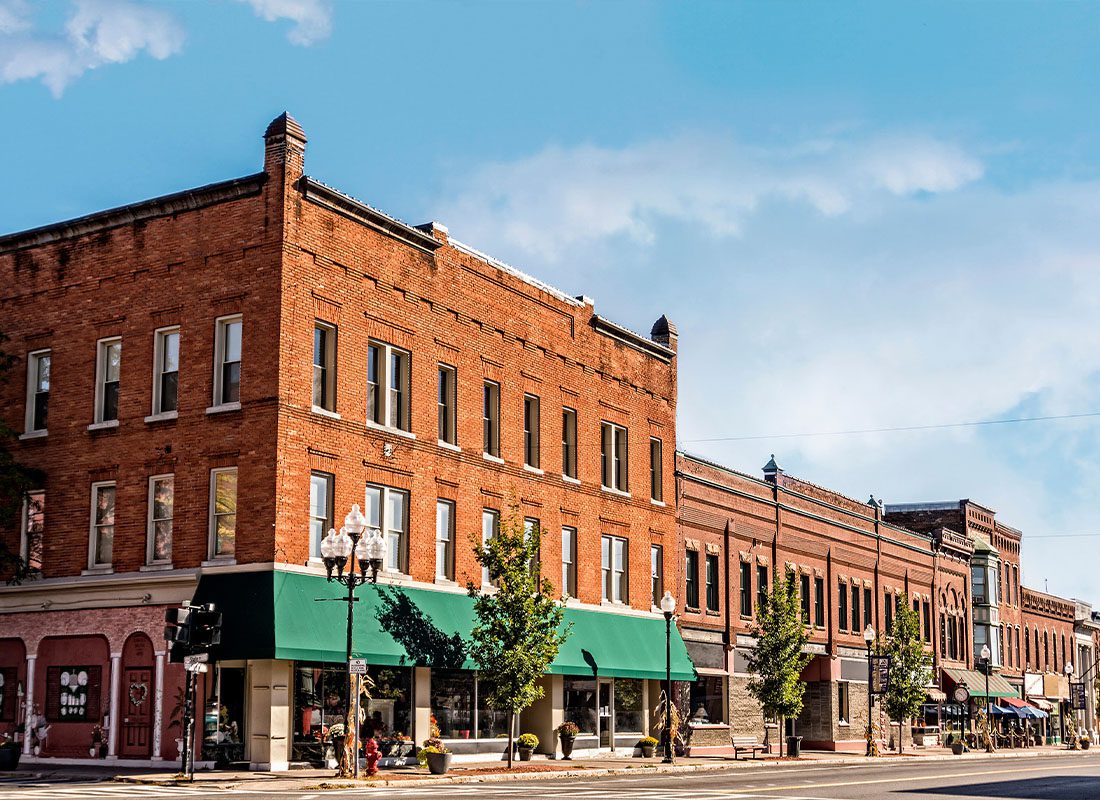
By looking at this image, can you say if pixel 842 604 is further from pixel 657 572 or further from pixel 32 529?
pixel 32 529

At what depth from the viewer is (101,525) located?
Result: 35.8 metres

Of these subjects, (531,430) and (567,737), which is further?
(531,430)

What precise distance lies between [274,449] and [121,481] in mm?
5127

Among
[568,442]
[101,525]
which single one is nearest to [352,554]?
[101,525]

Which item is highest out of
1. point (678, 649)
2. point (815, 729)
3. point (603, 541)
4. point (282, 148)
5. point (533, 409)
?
point (282, 148)

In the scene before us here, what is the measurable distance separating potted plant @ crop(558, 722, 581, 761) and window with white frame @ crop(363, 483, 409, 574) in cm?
846

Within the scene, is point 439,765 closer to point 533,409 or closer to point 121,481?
point 121,481

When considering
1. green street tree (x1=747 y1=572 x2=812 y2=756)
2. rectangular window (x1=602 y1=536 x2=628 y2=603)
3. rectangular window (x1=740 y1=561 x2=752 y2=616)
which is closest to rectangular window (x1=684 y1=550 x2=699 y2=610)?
green street tree (x1=747 y1=572 x2=812 y2=756)

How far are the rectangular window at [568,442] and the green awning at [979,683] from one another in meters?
41.9

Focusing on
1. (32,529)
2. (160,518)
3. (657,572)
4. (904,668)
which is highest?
(160,518)

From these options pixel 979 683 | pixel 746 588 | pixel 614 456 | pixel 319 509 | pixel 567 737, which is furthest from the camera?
pixel 979 683

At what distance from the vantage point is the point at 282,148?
34.2 meters

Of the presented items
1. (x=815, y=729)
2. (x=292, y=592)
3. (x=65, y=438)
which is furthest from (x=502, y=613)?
(x=815, y=729)

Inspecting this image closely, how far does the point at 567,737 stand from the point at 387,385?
12724mm
